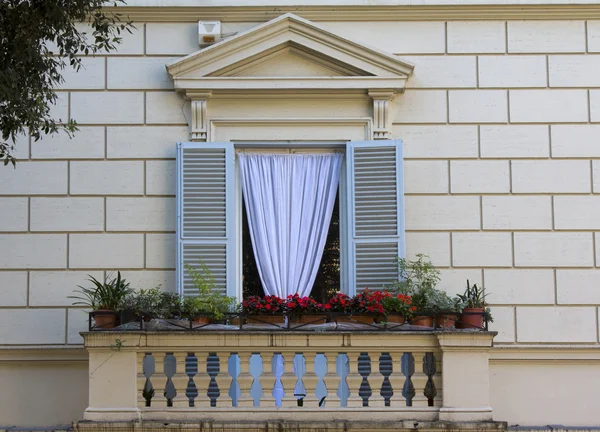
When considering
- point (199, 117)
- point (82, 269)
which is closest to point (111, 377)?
point (82, 269)

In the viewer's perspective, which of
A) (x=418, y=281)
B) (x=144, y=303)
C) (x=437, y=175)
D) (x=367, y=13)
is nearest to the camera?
(x=144, y=303)

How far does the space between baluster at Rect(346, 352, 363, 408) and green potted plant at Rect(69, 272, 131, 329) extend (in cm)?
277

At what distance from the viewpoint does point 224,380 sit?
11445 millimetres

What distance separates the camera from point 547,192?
13.2 metres

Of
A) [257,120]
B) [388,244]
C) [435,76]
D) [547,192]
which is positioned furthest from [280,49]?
[547,192]

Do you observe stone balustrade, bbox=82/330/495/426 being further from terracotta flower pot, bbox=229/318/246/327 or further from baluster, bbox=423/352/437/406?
terracotta flower pot, bbox=229/318/246/327

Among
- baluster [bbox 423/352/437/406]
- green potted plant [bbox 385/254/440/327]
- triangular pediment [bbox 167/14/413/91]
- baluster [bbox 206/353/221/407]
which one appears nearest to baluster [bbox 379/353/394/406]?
baluster [bbox 423/352/437/406]

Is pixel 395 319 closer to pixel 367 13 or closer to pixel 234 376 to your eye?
pixel 234 376

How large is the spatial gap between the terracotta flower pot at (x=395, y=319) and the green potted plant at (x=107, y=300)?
313cm

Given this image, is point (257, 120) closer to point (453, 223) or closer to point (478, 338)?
point (453, 223)

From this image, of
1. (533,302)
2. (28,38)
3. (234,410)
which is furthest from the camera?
(533,302)

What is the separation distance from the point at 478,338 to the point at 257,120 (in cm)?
414

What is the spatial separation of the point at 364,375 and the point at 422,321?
0.94 meters

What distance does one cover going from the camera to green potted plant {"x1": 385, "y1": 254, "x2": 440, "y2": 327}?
12.2 metres
